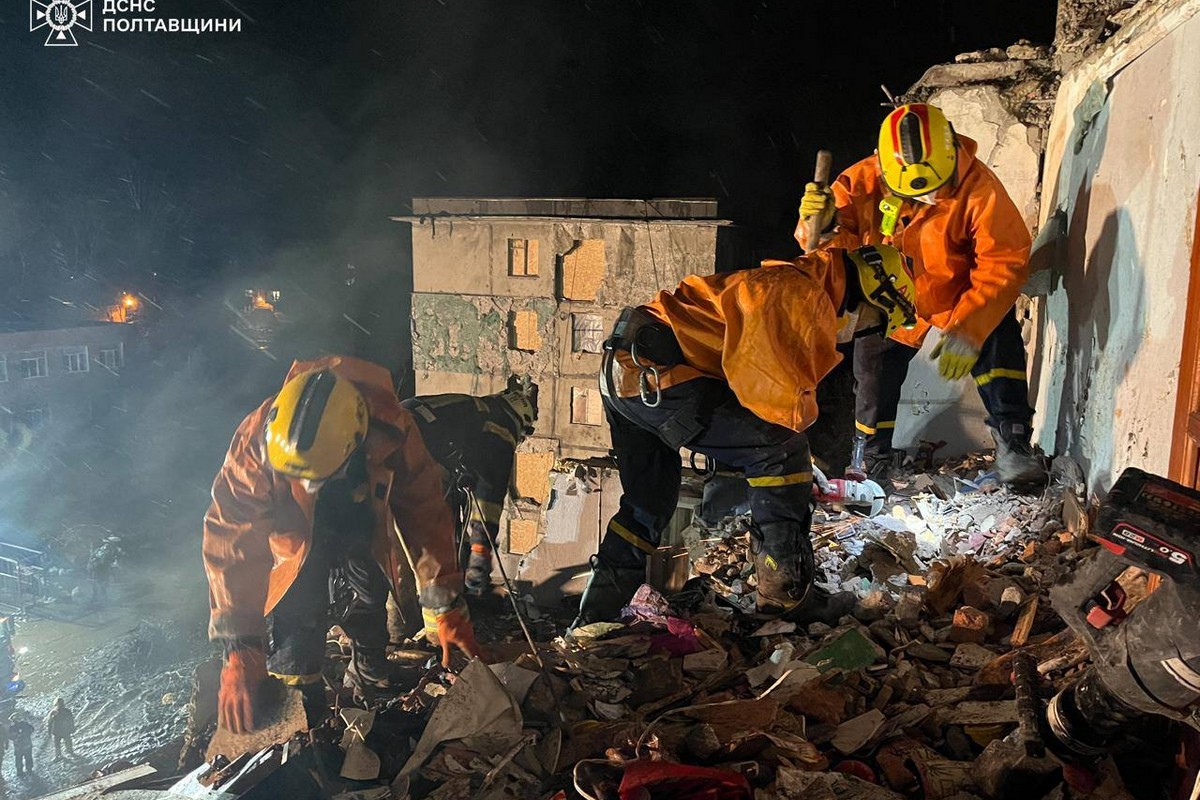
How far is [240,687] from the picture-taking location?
9.64 feet

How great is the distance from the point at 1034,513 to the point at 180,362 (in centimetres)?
671

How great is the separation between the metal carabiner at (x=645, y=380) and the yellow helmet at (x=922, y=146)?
67.5 inches

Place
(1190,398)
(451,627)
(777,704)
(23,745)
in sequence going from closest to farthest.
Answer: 1. (1190,398)
2. (777,704)
3. (451,627)
4. (23,745)

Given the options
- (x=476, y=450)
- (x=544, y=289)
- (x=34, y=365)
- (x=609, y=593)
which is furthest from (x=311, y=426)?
(x=34, y=365)

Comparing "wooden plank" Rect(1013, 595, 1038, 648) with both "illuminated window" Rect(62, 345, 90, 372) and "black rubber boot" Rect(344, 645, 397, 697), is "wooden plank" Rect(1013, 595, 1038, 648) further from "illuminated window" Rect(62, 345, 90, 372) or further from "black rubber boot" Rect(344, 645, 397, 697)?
"illuminated window" Rect(62, 345, 90, 372)

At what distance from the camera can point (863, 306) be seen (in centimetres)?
251

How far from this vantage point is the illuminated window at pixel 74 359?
30.3 feet


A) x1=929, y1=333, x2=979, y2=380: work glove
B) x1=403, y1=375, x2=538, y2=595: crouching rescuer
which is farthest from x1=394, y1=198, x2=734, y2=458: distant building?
x1=929, y1=333, x2=979, y2=380: work glove

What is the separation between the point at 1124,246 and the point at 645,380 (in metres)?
1.90

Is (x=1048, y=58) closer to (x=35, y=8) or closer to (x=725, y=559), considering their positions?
(x=725, y=559)

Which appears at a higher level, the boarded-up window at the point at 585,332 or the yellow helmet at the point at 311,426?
the boarded-up window at the point at 585,332

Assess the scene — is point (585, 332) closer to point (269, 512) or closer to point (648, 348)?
point (269, 512)

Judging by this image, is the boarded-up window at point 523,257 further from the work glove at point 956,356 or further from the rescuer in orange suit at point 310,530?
the work glove at point 956,356

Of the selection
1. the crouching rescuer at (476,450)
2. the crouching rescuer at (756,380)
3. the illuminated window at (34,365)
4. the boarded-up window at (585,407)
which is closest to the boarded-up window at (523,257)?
the boarded-up window at (585,407)
